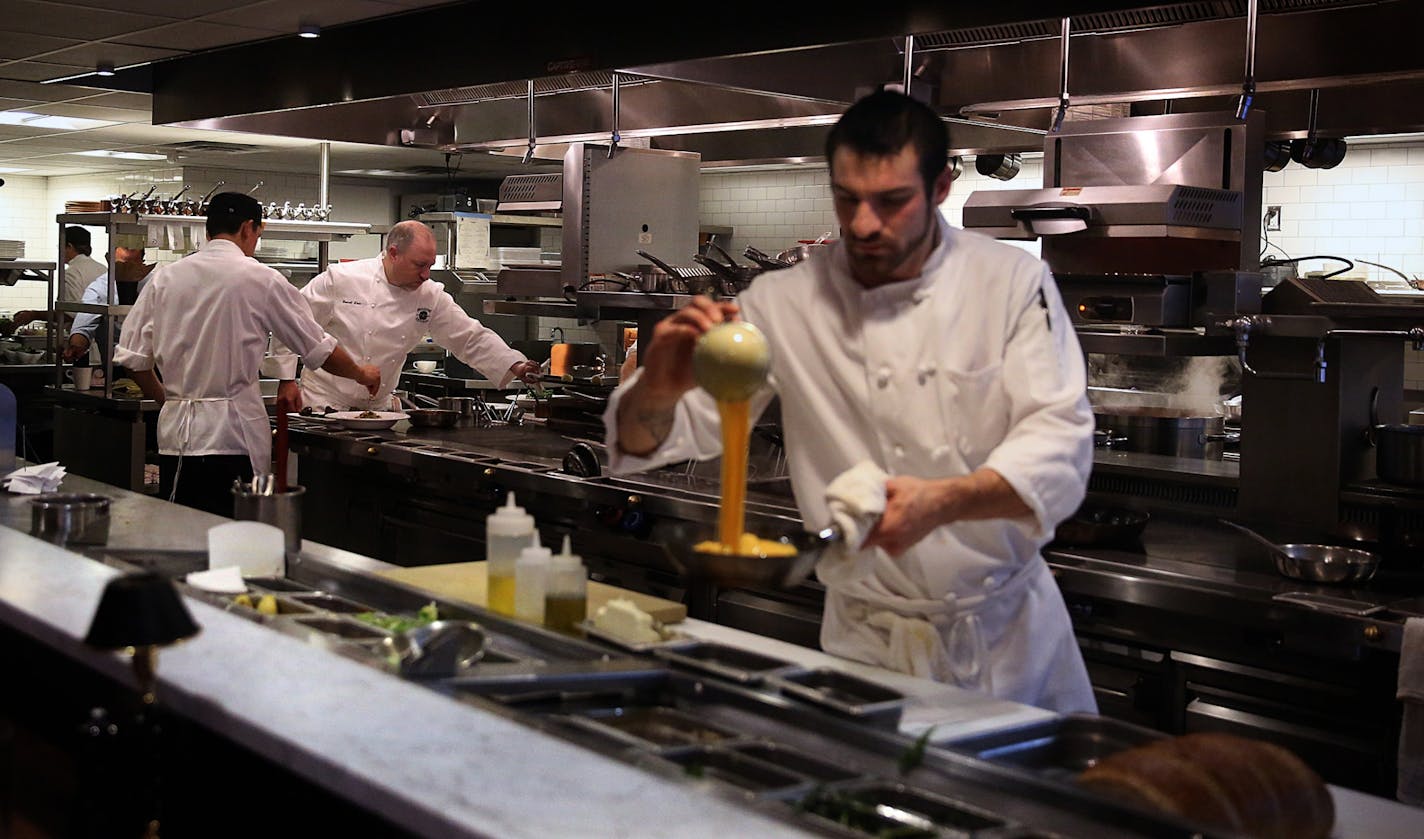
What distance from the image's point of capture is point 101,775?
229 centimetres

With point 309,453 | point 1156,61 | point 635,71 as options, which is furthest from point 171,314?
point 1156,61

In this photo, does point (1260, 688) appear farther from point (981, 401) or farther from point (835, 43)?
point (835, 43)

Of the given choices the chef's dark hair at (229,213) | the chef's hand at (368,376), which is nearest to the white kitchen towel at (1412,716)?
the chef's hand at (368,376)

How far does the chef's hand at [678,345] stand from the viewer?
247 centimetres

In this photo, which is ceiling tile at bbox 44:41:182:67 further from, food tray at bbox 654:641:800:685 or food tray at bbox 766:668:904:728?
food tray at bbox 766:668:904:728

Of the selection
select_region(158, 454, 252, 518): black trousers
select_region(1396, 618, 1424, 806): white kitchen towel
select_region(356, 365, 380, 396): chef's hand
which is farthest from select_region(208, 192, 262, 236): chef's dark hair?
select_region(1396, 618, 1424, 806): white kitchen towel

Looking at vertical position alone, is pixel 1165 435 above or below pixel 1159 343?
below

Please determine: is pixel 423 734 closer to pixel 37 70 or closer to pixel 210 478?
pixel 210 478

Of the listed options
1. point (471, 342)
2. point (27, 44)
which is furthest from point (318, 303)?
point (27, 44)

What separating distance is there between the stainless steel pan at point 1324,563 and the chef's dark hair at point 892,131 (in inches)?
64.2

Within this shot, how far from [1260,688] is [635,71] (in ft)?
9.33

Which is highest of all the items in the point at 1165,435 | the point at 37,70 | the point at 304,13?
the point at 37,70

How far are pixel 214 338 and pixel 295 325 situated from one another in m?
0.32

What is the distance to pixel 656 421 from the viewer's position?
9.01ft
